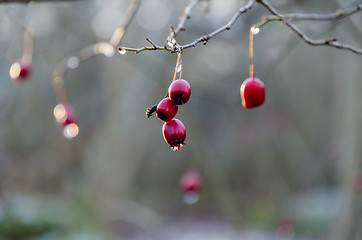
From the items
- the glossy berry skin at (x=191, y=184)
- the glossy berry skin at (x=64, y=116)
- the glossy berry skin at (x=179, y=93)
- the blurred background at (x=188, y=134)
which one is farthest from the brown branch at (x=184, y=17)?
the glossy berry skin at (x=191, y=184)

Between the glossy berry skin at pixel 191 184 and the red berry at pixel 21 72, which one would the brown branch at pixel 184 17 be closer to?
the red berry at pixel 21 72

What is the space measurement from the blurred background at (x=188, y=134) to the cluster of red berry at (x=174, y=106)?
801 millimetres

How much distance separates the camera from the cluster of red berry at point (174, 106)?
1.02 metres

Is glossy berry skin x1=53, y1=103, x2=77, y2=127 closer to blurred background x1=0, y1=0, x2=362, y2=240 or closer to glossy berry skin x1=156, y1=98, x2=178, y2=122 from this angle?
blurred background x1=0, y1=0, x2=362, y2=240

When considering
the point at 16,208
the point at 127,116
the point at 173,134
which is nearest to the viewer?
the point at 173,134

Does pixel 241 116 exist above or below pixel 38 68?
above

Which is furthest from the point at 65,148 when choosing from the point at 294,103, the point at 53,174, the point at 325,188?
the point at 325,188

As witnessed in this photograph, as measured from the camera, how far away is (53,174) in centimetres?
648

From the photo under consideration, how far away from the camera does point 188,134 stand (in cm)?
632

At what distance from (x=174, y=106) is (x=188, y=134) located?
5.28 meters

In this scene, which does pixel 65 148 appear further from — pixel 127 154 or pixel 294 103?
pixel 294 103

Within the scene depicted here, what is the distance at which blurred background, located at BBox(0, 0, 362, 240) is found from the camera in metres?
3.58

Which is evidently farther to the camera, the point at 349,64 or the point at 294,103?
the point at 294,103

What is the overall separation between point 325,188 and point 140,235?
16.6 feet
